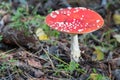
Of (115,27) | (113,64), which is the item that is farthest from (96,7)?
(113,64)

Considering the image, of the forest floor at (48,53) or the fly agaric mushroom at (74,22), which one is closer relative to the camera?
the fly agaric mushroom at (74,22)

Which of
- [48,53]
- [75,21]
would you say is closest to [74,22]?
[75,21]

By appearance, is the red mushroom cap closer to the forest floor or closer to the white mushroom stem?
the white mushroom stem

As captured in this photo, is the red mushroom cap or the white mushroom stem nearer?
the red mushroom cap

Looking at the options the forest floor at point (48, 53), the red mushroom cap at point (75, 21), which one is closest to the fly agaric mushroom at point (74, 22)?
the red mushroom cap at point (75, 21)

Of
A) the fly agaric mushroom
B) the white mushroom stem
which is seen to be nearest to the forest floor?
the white mushroom stem

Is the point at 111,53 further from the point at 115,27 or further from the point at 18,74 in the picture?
the point at 18,74

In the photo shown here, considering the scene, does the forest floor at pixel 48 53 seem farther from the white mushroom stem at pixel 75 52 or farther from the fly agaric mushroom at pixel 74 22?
the fly agaric mushroom at pixel 74 22
